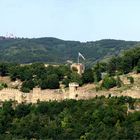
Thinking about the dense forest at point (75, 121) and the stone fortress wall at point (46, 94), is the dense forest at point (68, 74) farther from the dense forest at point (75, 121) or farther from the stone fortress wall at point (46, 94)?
the dense forest at point (75, 121)

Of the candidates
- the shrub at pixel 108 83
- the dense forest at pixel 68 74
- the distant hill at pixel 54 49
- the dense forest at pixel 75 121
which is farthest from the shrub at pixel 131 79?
the distant hill at pixel 54 49

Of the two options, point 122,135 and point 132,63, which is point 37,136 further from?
point 132,63

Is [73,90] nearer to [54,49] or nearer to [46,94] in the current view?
[46,94]

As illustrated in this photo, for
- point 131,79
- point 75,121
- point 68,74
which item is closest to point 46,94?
point 131,79

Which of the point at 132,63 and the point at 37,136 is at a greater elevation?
the point at 132,63

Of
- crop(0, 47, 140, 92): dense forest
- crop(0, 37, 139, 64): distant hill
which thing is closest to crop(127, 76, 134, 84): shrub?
crop(0, 47, 140, 92): dense forest

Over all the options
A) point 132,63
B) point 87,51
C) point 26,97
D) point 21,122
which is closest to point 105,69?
point 132,63
